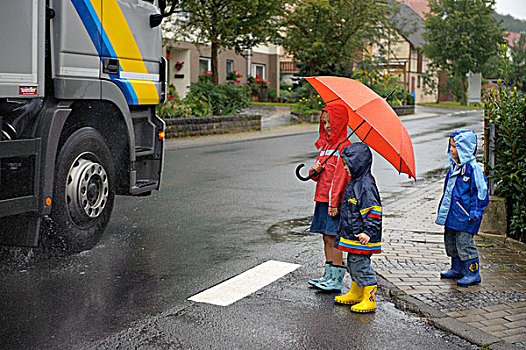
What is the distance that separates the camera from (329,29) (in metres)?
30.6

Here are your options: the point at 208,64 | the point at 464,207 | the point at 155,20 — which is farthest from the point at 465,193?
the point at 208,64

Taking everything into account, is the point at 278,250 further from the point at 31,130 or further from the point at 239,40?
the point at 239,40

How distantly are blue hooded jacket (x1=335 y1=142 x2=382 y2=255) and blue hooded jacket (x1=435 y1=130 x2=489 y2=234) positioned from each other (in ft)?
3.39

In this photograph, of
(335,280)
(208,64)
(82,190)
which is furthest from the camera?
(208,64)

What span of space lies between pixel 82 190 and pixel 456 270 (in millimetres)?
3526

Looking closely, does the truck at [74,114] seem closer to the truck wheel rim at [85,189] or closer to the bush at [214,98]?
the truck wheel rim at [85,189]

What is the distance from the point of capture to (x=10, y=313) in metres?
4.90

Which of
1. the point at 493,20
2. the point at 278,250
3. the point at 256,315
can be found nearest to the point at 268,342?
the point at 256,315

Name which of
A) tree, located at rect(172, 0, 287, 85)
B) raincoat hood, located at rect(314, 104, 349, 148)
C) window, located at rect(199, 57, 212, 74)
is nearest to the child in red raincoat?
raincoat hood, located at rect(314, 104, 349, 148)

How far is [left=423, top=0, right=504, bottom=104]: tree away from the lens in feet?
185

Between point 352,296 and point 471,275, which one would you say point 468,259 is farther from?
point 352,296

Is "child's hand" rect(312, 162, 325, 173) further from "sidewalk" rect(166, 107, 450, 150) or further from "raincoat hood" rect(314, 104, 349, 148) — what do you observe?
"sidewalk" rect(166, 107, 450, 150)

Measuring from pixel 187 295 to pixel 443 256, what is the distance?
9.05ft

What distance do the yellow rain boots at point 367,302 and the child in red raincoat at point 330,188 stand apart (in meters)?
0.47
